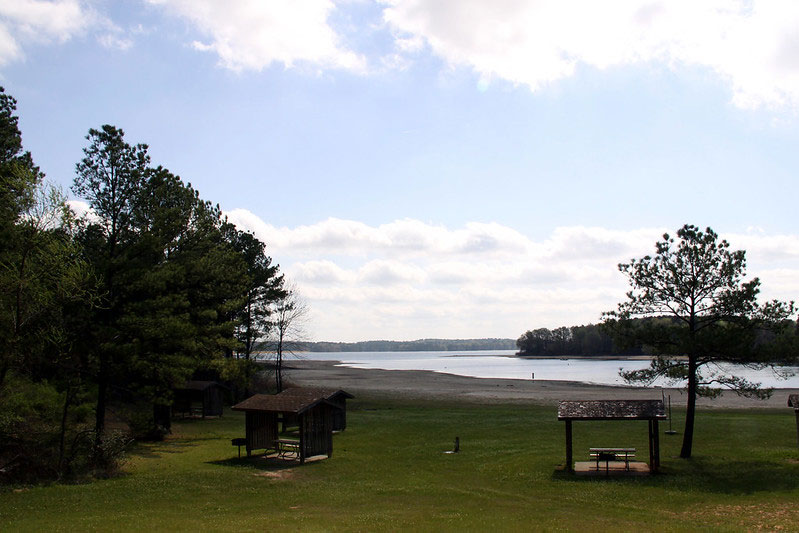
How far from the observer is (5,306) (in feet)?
51.2

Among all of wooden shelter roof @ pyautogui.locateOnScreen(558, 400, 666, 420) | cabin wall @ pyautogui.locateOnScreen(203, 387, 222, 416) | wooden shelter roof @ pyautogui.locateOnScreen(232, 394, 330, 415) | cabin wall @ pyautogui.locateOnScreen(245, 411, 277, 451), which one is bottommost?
cabin wall @ pyautogui.locateOnScreen(203, 387, 222, 416)

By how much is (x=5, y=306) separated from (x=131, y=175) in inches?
467

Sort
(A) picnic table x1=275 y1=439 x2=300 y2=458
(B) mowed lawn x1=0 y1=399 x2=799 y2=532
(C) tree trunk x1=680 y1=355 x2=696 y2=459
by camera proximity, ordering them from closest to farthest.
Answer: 1. (B) mowed lawn x1=0 y1=399 x2=799 y2=532
2. (C) tree trunk x1=680 y1=355 x2=696 y2=459
3. (A) picnic table x1=275 y1=439 x2=300 y2=458

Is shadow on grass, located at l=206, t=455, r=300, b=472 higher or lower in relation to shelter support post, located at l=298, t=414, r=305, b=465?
lower

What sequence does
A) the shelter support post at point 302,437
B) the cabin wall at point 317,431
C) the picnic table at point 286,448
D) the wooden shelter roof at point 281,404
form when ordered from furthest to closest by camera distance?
the picnic table at point 286,448, the cabin wall at point 317,431, the wooden shelter roof at point 281,404, the shelter support post at point 302,437

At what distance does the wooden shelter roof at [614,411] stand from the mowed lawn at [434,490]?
6.89 ft

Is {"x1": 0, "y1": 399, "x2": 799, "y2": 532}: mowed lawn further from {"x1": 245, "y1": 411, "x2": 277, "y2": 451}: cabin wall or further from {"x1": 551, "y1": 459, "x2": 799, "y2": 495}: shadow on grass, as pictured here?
{"x1": 245, "y1": 411, "x2": 277, "y2": 451}: cabin wall

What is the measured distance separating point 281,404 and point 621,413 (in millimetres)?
14025

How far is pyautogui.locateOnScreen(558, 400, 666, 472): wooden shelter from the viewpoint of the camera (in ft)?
72.0

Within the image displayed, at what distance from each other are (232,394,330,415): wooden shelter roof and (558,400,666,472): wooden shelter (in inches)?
413

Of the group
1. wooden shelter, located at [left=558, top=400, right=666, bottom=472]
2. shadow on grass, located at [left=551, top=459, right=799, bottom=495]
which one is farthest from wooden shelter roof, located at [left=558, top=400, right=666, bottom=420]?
shadow on grass, located at [left=551, top=459, right=799, bottom=495]

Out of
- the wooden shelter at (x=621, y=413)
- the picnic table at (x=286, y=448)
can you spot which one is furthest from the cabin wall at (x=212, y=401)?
the wooden shelter at (x=621, y=413)

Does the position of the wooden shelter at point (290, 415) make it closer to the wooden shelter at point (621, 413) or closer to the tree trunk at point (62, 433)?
the tree trunk at point (62, 433)

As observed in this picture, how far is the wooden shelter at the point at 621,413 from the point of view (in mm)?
21938
